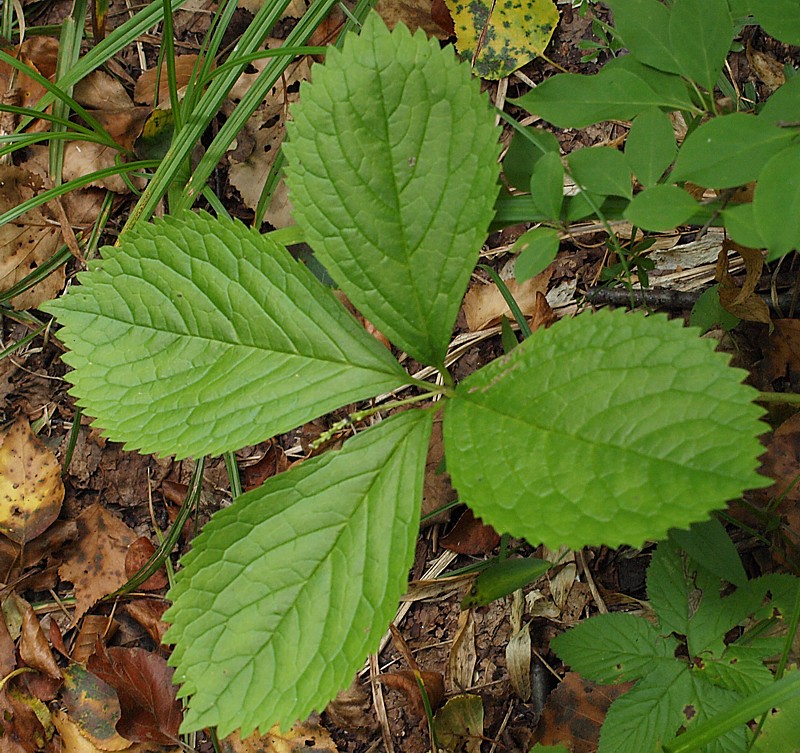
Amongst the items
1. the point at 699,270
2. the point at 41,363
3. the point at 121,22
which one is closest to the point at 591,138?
the point at 699,270

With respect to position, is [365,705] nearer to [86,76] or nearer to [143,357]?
[143,357]

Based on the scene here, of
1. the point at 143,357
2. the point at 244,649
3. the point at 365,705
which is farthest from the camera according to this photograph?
the point at 365,705

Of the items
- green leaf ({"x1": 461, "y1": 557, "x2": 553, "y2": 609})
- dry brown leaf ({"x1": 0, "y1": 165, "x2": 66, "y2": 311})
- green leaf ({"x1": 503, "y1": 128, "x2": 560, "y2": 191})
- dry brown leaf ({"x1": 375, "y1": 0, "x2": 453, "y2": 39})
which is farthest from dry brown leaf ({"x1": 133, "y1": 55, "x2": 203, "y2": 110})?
green leaf ({"x1": 461, "y1": 557, "x2": 553, "y2": 609})

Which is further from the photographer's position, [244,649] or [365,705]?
[365,705]

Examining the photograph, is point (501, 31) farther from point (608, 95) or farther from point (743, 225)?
point (743, 225)

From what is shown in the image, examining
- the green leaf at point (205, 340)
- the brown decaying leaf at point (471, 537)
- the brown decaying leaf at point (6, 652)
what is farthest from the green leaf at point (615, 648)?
the brown decaying leaf at point (6, 652)

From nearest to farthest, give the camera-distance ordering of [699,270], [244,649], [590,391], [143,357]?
[590,391] → [244,649] → [143,357] → [699,270]
